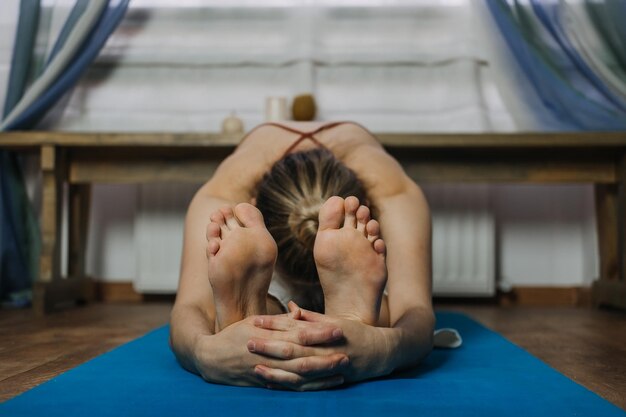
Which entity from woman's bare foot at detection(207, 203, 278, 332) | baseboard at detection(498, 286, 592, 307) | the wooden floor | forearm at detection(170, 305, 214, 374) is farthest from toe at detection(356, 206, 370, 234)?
baseboard at detection(498, 286, 592, 307)

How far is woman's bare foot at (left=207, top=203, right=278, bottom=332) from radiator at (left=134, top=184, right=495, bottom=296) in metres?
1.48

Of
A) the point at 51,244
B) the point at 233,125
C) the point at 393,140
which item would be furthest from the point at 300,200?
the point at 51,244

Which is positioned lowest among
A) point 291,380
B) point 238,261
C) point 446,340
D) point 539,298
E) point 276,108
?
point 539,298

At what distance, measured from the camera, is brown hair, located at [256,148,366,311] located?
118 cm

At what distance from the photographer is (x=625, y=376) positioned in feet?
3.79

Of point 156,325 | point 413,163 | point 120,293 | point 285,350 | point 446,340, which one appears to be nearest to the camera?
point 285,350

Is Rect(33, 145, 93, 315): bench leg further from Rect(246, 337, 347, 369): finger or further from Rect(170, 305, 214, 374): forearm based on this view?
Rect(246, 337, 347, 369): finger

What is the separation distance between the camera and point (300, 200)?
3.91 ft

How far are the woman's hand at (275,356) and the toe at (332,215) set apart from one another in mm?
147

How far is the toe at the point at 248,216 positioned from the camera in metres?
0.99

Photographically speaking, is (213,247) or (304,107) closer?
(213,247)

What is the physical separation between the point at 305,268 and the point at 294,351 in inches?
13.8

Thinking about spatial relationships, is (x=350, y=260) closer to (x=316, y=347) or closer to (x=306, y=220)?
(x=316, y=347)

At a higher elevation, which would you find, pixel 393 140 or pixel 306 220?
pixel 393 140
